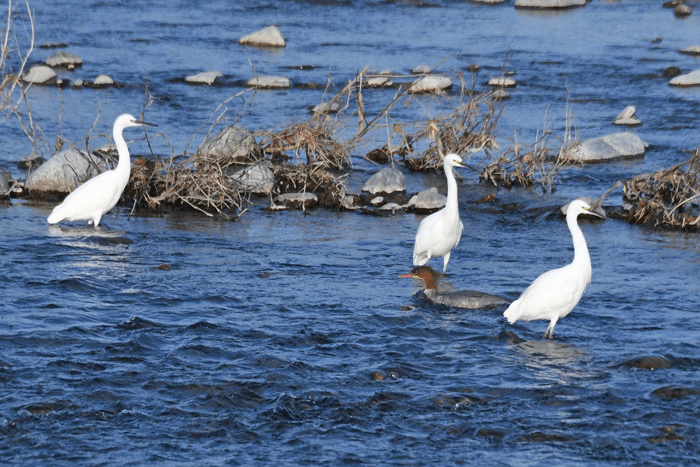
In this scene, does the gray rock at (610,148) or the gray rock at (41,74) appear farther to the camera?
the gray rock at (41,74)

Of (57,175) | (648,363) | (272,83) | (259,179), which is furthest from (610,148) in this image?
(57,175)

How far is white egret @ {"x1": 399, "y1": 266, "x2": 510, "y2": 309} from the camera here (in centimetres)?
805

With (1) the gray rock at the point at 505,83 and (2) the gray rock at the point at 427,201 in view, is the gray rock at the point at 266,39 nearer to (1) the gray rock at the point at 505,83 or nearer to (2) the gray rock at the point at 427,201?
(1) the gray rock at the point at 505,83

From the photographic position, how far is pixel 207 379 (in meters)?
6.37

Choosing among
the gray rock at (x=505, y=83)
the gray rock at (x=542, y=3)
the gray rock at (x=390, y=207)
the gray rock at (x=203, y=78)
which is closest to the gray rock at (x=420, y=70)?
the gray rock at (x=505, y=83)

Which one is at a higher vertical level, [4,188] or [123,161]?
[123,161]

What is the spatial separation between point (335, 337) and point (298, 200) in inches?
184

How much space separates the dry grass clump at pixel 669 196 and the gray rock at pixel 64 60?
43.2 ft

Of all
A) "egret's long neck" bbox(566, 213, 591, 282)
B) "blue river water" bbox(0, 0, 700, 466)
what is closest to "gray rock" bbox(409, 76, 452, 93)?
"blue river water" bbox(0, 0, 700, 466)

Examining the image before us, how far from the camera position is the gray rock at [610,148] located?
1378 centimetres

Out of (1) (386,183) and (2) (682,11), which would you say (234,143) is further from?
(2) (682,11)

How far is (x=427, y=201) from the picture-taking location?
38.2 feet

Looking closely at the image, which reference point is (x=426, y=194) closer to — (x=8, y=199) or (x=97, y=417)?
(x=8, y=199)

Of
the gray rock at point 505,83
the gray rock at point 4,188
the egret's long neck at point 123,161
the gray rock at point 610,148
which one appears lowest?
the gray rock at point 4,188
